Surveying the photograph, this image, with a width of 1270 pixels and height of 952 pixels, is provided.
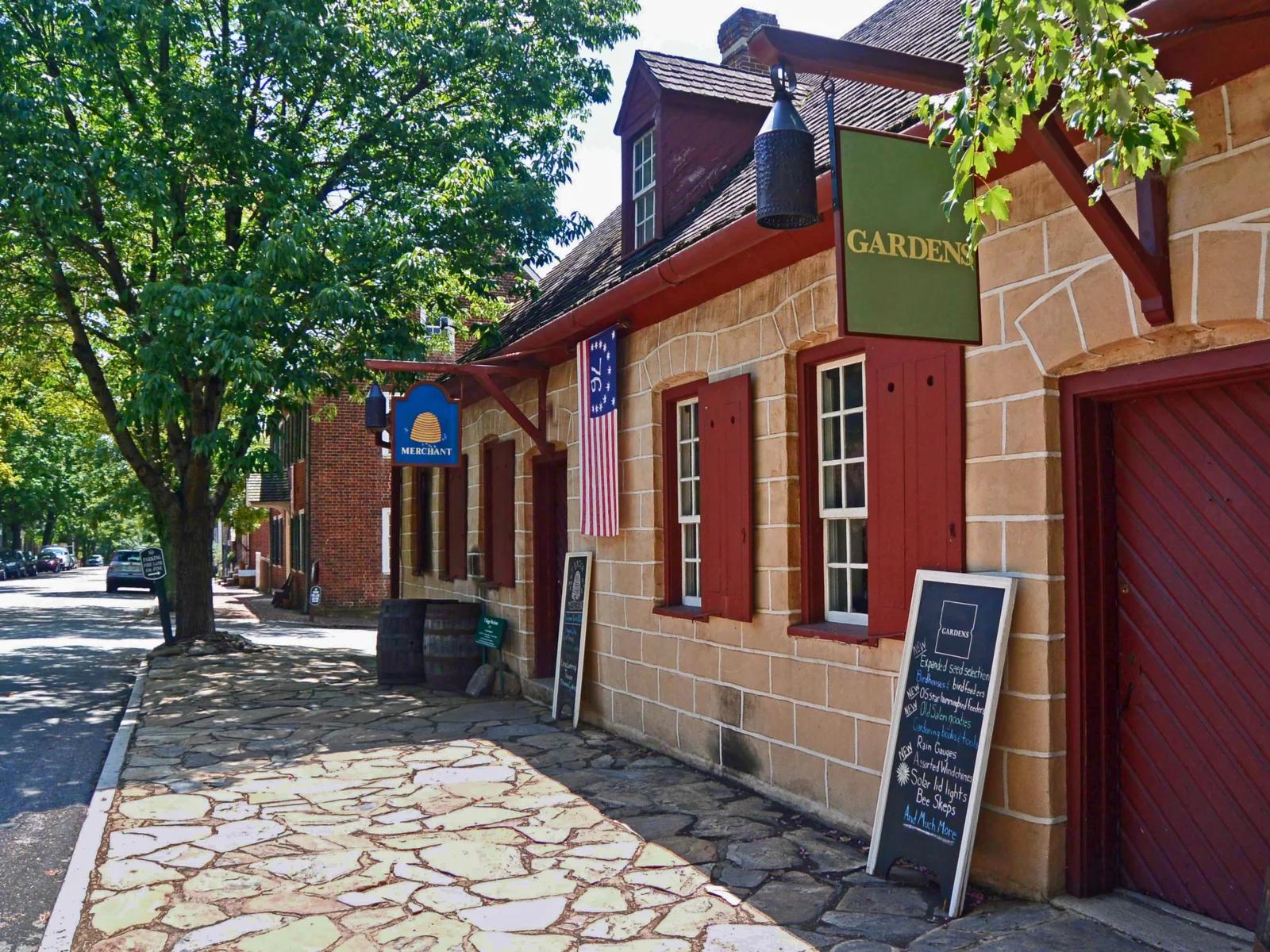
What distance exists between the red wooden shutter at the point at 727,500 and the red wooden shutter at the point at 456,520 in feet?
20.4

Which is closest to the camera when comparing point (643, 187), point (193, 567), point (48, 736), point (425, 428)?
point (48, 736)

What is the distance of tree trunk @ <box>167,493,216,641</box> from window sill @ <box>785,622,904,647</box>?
11446mm

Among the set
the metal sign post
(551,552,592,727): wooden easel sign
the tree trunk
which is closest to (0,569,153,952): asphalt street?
the metal sign post

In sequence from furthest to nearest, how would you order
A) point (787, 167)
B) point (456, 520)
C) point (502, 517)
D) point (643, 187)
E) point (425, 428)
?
point (456, 520)
point (502, 517)
point (425, 428)
point (643, 187)
point (787, 167)

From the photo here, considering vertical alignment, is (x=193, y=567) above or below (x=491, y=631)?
above

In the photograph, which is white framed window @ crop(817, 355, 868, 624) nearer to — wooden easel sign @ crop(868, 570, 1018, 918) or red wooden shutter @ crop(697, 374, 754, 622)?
red wooden shutter @ crop(697, 374, 754, 622)

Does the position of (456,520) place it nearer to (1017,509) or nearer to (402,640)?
(402,640)

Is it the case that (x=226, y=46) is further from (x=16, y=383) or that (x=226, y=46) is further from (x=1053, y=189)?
(x=1053, y=189)

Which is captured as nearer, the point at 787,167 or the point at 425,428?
the point at 787,167

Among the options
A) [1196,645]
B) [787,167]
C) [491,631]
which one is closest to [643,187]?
[491,631]

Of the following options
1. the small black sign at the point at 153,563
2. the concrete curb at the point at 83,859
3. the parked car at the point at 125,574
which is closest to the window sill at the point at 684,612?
the concrete curb at the point at 83,859

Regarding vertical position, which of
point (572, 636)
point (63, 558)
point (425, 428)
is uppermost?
point (425, 428)

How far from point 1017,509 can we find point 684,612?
3.35m

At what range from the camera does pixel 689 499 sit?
8.27 metres
